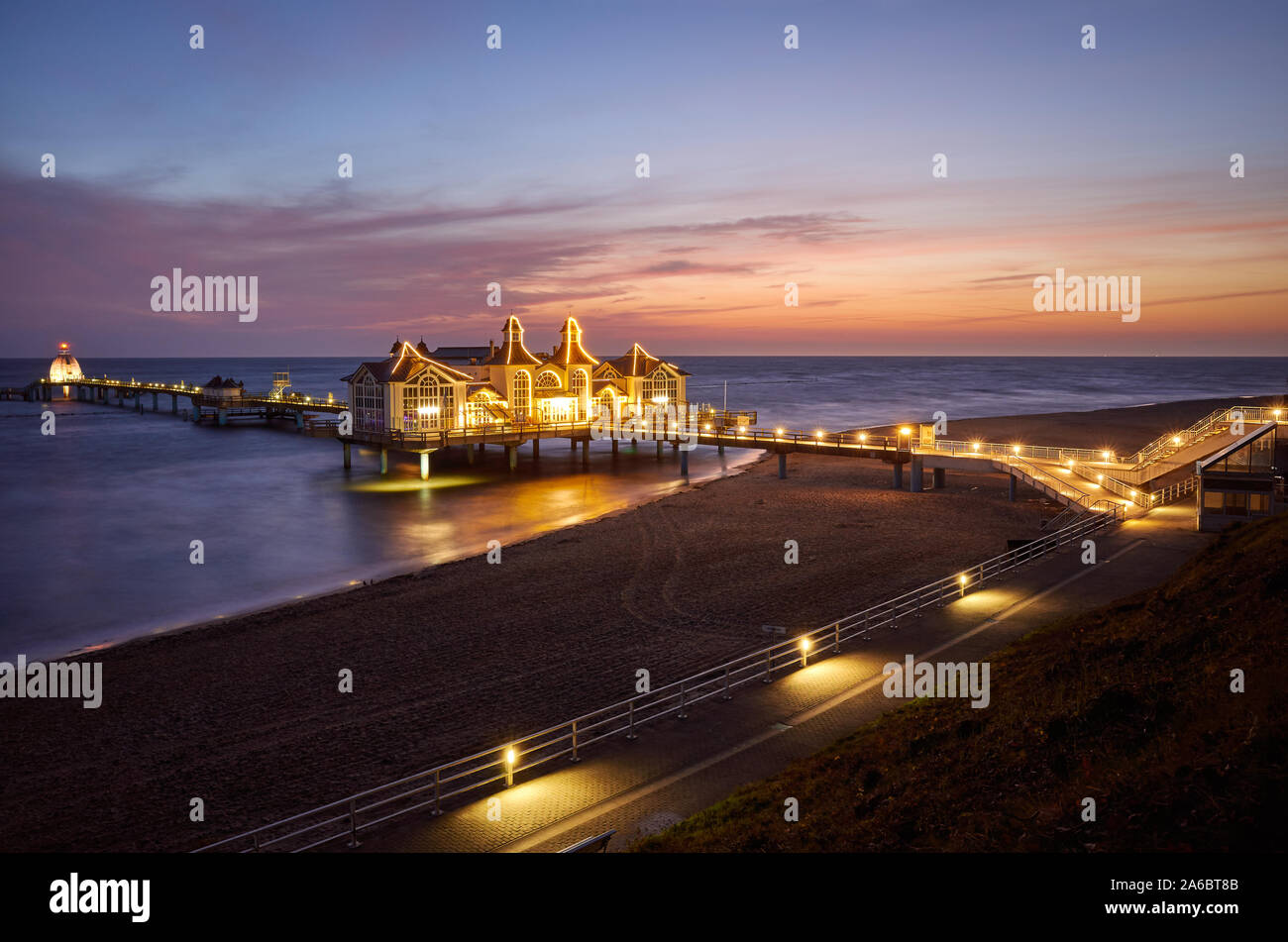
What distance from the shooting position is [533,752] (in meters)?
13.4

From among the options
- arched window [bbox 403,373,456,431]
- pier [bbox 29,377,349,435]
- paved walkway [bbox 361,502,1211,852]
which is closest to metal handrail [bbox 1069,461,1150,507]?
paved walkway [bbox 361,502,1211,852]

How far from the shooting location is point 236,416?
311 ft

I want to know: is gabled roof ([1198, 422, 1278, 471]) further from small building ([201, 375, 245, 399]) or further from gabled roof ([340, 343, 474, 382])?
small building ([201, 375, 245, 399])

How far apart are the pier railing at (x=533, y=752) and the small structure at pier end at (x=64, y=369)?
14368 centimetres

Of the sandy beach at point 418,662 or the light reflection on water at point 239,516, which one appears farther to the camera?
the light reflection on water at point 239,516

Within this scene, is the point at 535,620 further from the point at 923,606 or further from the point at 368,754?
the point at 923,606

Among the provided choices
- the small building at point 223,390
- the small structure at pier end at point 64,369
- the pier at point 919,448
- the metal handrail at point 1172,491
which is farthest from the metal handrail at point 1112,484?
the small structure at pier end at point 64,369

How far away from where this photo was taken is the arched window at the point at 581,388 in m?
60.4

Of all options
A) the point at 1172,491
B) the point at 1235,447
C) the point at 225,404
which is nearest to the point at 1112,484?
the point at 1172,491

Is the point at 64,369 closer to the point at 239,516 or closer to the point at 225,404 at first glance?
the point at 225,404

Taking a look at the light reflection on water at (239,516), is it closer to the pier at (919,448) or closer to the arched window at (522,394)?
the pier at (919,448)

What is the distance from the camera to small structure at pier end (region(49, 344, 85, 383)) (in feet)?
429

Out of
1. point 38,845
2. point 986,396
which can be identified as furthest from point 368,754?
point 986,396
